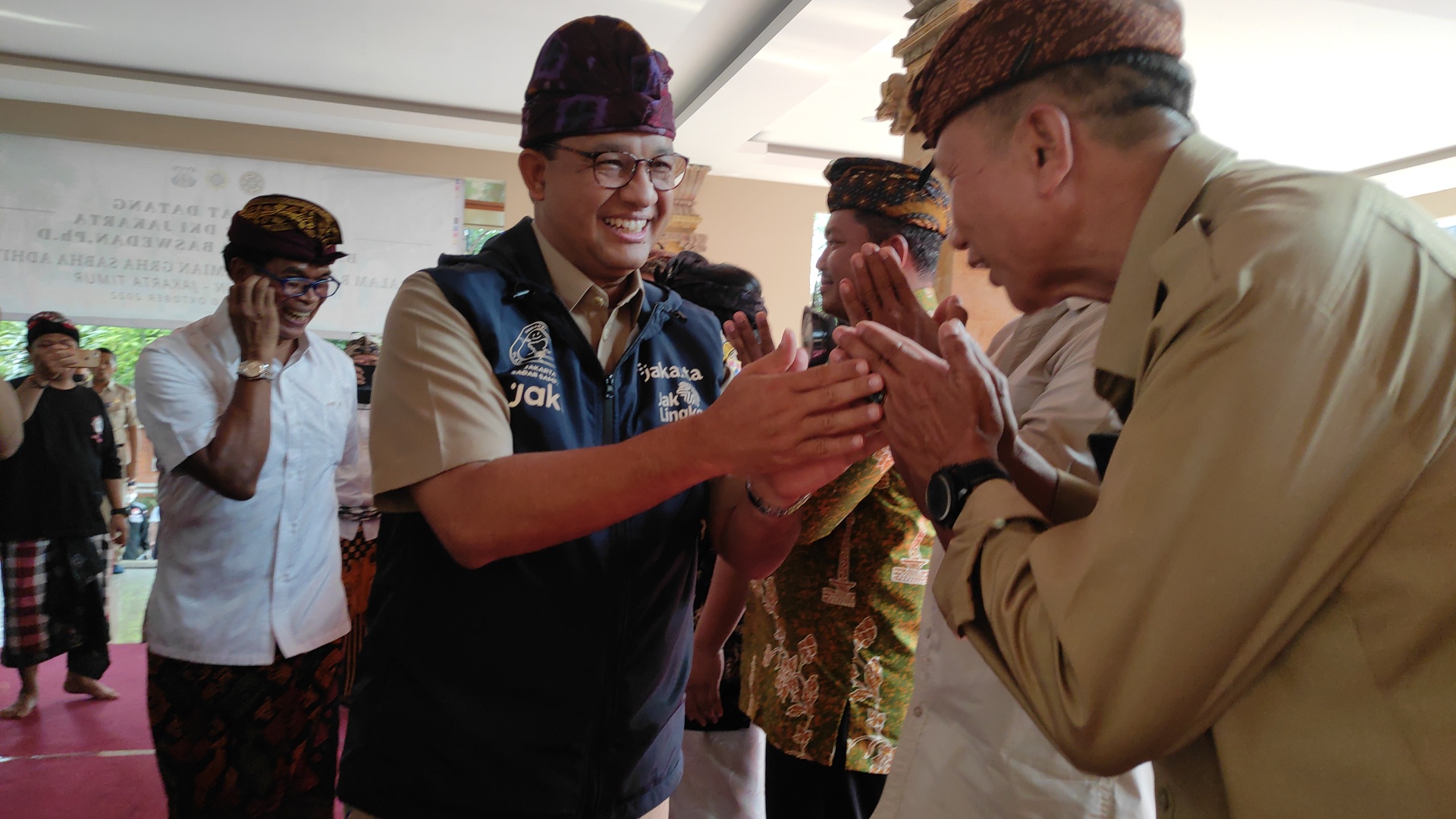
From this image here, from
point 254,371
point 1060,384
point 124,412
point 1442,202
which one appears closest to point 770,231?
point 124,412

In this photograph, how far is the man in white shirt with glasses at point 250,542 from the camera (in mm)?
2467

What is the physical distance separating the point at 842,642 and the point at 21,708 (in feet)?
15.8

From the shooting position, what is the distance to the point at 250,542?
2631mm

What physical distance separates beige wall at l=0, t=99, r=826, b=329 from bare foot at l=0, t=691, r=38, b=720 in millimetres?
4872

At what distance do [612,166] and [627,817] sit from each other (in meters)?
1.08

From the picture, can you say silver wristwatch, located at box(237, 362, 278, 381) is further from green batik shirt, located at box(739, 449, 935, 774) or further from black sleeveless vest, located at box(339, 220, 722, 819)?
green batik shirt, located at box(739, 449, 935, 774)

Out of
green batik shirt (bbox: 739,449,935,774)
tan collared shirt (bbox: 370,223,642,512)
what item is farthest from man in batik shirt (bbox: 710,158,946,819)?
tan collared shirt (bbox: 370,223,642,512)

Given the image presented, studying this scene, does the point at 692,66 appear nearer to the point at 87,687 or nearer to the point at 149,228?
the point at 149,228

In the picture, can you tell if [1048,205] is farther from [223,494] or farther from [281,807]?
[281,807]

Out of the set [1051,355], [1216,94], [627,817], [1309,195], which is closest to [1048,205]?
[1309,195]

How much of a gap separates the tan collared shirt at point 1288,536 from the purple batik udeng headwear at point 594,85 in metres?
1.00

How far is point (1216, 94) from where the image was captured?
748 centimetres

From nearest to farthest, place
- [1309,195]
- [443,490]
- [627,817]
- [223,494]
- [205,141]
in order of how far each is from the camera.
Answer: [1309,195]
[443,490]
[627,817]
[223,494]
[205,141]

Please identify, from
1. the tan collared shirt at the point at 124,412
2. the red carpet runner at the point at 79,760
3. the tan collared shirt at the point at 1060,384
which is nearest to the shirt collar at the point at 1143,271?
the tan collared shirt at the point at 1060,384
